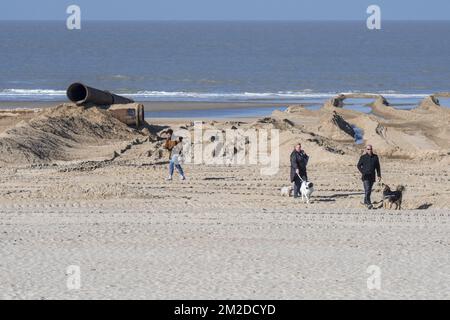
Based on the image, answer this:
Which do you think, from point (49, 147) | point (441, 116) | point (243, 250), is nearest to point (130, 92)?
point (441, 116)

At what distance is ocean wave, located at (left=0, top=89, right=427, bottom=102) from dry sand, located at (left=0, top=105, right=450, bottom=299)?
29.3 meters

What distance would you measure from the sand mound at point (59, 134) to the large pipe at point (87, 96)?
2.67ft

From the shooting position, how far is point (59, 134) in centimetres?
2758

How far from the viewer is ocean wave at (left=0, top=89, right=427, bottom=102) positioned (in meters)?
56.8

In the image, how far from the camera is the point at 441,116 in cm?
3666

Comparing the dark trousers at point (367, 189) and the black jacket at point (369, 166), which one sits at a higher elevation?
the black jacket at point (369, 166)

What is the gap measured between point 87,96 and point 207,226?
15.6m

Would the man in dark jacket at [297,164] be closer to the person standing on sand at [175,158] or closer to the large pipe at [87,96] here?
the person standing on sand at [175,158]

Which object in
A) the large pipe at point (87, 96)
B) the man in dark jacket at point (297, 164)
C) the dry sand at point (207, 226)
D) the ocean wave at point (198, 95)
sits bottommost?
the dry sand at point (207, 226)

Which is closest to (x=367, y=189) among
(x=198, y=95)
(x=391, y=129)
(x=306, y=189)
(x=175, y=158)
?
(x=306, y=189)

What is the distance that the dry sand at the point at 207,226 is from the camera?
12820mm

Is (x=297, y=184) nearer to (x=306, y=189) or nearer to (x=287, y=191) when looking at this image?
(x=287, y=191)

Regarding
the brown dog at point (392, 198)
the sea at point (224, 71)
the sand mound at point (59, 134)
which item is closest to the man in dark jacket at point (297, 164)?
the brown dog at point (392, 198)

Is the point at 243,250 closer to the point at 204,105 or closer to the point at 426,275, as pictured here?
the point at 426,275
